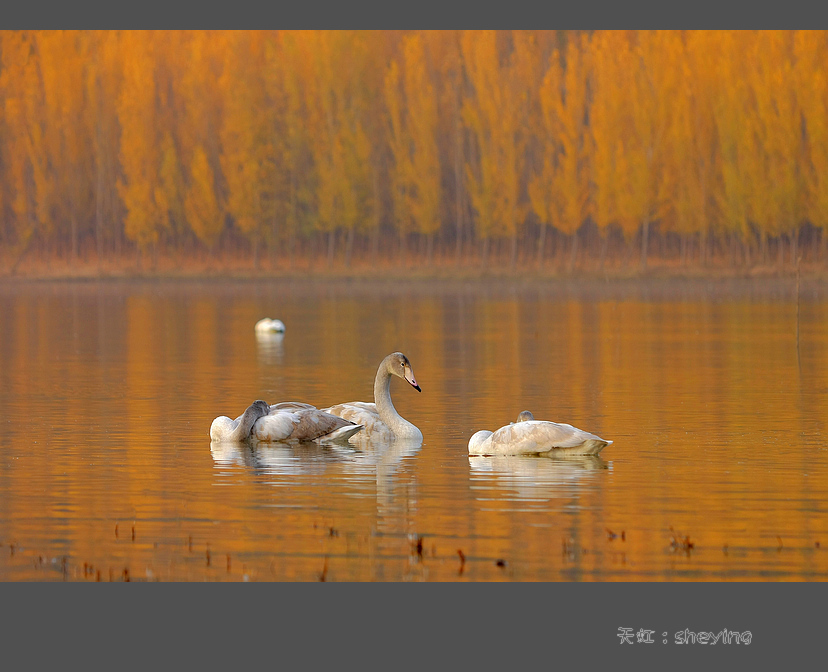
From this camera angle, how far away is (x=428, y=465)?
41.1 feet

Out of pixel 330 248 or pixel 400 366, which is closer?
pixel 400 366

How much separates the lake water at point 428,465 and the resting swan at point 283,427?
0.18 metres

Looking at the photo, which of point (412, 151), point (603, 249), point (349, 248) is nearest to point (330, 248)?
point (349, 248)

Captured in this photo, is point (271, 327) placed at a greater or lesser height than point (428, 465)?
greater

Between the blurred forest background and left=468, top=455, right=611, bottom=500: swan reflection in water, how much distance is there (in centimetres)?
4747

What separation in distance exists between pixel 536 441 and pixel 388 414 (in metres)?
2.06

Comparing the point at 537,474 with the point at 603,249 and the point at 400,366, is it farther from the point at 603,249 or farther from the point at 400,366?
the point at 603,249

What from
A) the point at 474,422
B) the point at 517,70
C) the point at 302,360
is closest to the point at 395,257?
the point at 517,70

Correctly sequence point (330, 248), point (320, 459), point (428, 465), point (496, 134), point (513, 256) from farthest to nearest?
point (330, 248), point (513, 256), point (496, 134), point (320, 459), point (428, 465)

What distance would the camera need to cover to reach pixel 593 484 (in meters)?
11.4

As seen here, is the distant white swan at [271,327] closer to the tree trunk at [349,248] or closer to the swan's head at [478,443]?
the swan's head at [478,443]

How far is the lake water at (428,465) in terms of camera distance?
876 centimetres

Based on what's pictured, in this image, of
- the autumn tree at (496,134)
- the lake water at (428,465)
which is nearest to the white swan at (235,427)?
the lake water at (428,465)

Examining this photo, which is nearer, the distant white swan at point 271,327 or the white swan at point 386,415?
the white swan at point 386,415
